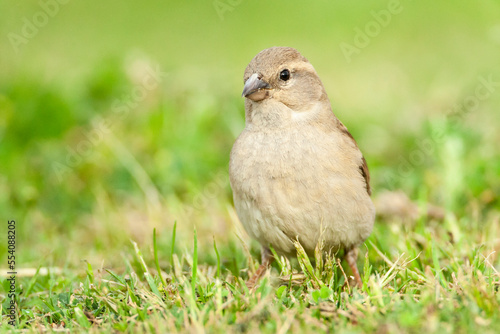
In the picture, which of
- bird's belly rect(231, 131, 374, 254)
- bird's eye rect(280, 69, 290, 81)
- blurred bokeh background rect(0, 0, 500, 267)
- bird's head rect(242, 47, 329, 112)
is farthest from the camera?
blurred bokeh background rect(0, 0, 500, 267)

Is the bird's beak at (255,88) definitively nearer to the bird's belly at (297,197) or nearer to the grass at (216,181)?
the bird's belly at (297,197)

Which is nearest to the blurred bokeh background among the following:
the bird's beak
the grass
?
the grass

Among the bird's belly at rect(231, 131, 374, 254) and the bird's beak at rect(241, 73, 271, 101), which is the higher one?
the bird's beak at rect(241, 73, 271, 101)

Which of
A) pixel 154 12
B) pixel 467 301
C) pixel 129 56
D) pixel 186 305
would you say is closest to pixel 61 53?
pixel 154 12

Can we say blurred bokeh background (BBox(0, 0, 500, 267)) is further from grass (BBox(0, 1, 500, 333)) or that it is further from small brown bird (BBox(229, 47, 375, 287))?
small brown bird (BBox(229, 47, 375, 287))

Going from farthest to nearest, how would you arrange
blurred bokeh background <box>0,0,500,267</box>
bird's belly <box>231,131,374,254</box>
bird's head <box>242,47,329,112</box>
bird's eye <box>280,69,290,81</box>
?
blurred bokeh background <box>0,0,500,267</box>
bird's eye <box>280,69,290,81</box>
bird's head <box>242,47,329,112</box>
bird's belly <box>231,131,374,254</box>

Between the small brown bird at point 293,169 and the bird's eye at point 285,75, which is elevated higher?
the bird's eye at point 285,75

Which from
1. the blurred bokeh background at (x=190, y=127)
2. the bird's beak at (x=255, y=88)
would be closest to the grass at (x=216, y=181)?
the blurred bokeh background at (x=190, y=127)
